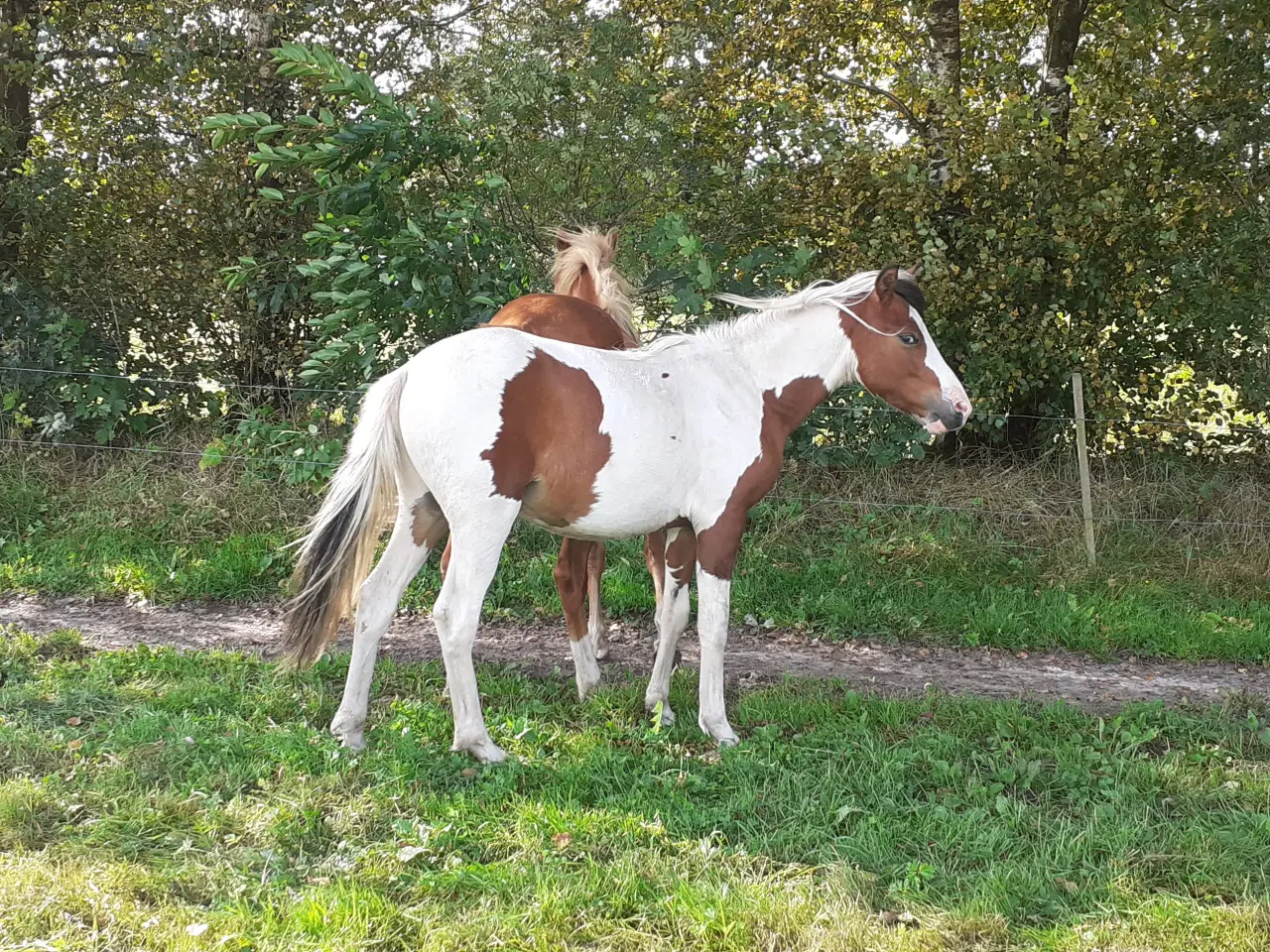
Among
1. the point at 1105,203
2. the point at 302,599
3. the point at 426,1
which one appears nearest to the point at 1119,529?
the point at 1105,203

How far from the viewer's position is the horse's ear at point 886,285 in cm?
408

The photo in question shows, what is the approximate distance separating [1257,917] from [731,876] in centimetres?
154

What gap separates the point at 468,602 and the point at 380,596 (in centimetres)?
43

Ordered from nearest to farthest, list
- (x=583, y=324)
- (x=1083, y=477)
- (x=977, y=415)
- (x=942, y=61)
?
(x=583, y=324) → (x=1083, y=477) → (x=977, y=415) → (x=942, y=61)

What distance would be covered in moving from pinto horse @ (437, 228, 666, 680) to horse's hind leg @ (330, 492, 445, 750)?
485mm

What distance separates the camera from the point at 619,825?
3164mm

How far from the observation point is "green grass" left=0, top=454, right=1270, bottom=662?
567 centimetres

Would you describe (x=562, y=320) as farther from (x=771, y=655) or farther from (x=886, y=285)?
(x=771, y=655)

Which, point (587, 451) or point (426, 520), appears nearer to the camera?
point (587, 451)

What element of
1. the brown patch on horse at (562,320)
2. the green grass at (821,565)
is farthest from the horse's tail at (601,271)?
the green grass at (821,565)

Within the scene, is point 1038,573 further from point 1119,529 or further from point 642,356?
point 642,356

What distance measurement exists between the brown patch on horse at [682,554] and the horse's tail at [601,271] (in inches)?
62.5

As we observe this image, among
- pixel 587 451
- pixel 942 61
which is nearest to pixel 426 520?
pixel 587 451

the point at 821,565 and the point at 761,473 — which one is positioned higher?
the point at 761,473
